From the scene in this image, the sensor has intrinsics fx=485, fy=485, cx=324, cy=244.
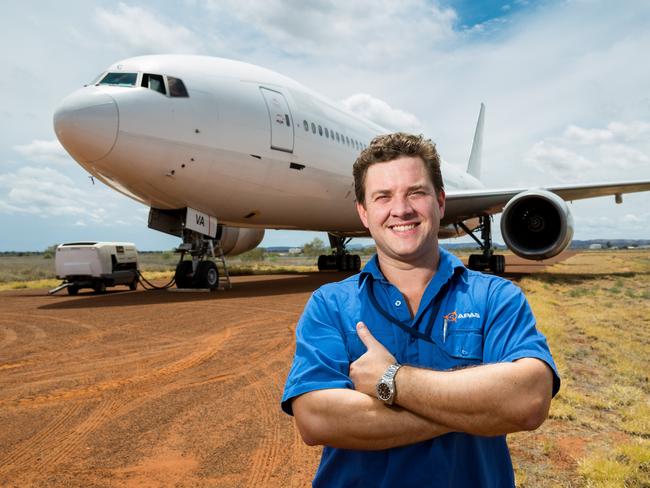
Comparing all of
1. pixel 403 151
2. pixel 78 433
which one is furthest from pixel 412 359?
pixel 78 433

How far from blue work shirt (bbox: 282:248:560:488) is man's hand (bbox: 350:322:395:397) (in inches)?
→ 2.6

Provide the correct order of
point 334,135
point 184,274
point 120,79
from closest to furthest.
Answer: point 120,79 → point 184,274 → point 334,135

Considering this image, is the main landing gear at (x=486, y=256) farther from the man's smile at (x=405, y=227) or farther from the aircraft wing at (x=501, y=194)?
the man's smile at (x=405, y=227)

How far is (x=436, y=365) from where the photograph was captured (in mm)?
1432

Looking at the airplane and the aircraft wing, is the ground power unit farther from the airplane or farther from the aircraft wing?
the aircraft wing

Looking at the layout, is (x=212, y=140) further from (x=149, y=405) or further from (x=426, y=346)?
(x=426, y=346)

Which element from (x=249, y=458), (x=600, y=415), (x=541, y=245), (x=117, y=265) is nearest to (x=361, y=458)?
(x=249, y=458)

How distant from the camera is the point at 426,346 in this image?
1446 millimetres

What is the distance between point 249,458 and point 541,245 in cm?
1075

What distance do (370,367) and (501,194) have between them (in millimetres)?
13795

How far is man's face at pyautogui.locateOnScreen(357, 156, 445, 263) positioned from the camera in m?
1.58

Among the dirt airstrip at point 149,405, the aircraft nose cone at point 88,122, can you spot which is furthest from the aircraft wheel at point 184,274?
the dirt airstrip at point 149,405

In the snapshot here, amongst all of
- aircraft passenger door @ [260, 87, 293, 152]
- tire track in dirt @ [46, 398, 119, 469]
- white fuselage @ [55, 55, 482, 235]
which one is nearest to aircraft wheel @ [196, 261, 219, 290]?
white fuselage @ [55, 55, 482, 235]

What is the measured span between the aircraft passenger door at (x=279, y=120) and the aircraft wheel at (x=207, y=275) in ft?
10.1
